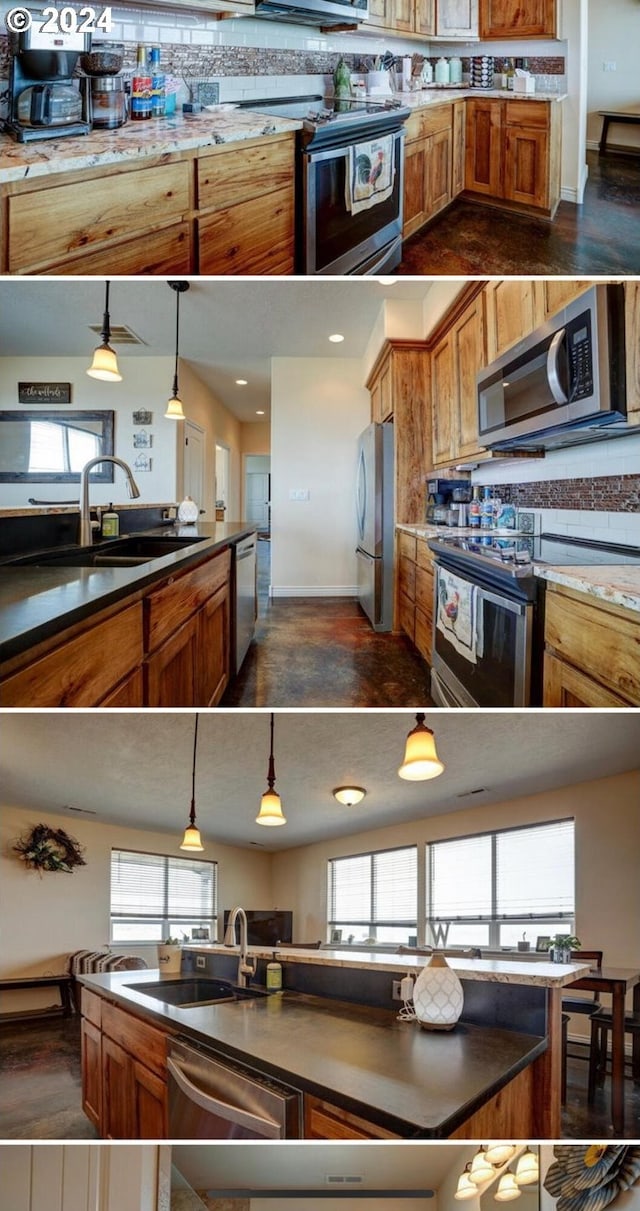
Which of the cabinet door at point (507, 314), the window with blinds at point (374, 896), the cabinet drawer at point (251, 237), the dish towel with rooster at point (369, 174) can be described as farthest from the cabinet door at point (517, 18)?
the window with blinds at point (374, 896)

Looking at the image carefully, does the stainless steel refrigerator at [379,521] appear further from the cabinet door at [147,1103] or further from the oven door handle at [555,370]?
the cabinet door at [147,1103]

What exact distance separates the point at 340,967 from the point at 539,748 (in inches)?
30.8

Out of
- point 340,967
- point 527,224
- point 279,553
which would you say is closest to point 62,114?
point 340,967

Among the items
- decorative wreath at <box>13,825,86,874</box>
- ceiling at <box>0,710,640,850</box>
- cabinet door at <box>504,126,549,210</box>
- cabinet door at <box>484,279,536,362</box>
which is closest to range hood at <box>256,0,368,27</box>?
cabinet door at <box>504,126,549,210</box>

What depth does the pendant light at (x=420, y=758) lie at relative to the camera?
4.55 feet

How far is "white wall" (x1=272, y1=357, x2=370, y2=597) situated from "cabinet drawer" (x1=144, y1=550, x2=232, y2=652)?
241 centimetres

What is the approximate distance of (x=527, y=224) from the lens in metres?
3.86

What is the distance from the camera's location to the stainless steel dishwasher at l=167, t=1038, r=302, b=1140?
132 centimetres

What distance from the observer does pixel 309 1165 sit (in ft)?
4.98

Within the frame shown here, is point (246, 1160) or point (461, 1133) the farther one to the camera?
point (246, 1160)

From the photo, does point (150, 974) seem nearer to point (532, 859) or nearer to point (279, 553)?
point (532, 859)

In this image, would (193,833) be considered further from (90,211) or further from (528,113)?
(528,113)

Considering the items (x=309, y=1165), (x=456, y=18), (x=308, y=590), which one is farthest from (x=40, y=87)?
(x=308, y=590)

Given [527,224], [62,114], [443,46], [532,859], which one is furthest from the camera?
[527,224]
